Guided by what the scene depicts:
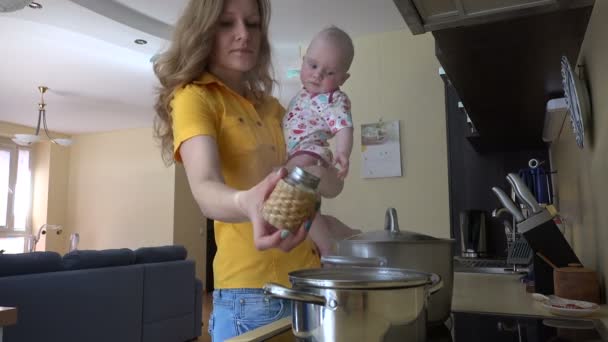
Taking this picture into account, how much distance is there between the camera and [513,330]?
0.88 metres

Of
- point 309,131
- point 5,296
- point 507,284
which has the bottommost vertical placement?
point 5,296

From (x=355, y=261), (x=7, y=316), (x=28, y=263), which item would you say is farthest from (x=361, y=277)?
(x=28, y=263)

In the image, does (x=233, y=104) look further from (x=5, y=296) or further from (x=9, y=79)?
(x=9, y=79)

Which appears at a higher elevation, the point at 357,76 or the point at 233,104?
the point at 357,76

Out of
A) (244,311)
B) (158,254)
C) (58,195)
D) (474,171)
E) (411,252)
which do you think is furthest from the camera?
(58,195)

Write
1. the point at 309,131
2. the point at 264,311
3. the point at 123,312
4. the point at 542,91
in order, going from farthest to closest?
the point at 123,312
the point at 542,91
the point at 309,131
the point at 264,311

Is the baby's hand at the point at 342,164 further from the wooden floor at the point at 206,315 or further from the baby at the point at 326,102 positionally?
the wooden floor at the point at 206,315

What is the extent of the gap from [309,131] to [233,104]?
174 mm

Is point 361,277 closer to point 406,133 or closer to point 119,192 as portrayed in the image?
point 406,133

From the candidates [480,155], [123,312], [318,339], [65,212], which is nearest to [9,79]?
[123,312]

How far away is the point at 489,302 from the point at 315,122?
587mm

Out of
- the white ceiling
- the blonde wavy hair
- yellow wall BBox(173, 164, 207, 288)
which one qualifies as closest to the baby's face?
the blonde wavy hair

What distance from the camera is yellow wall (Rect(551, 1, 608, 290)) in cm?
92

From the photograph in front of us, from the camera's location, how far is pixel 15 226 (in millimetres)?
6762
